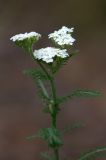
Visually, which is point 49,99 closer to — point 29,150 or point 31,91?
point 29,150

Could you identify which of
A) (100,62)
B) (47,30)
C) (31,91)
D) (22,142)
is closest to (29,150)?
(22,142)

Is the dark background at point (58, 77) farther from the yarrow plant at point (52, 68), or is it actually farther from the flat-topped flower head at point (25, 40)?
the flat-topped flower head at point (25, 40)

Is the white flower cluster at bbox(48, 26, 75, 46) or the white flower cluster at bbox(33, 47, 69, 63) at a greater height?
the white flower cluster at bbox(48, 26, 75, 46)

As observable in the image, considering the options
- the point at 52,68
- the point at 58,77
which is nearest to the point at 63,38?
the point at 52,68

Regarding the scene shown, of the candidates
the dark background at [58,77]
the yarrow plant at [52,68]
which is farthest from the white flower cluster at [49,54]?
the dark background at [58,77]

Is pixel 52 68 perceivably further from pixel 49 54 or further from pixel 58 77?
pixel 58 77

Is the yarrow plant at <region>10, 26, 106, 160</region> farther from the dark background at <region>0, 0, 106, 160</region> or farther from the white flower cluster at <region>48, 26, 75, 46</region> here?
the dark background at <region>0, 0, 106, 160</region>

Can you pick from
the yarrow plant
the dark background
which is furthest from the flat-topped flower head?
the dark background
